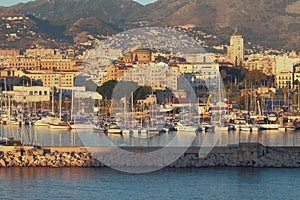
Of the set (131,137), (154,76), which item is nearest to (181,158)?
(131,137)

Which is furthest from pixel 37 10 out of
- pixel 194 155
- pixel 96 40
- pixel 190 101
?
pixel 194 155

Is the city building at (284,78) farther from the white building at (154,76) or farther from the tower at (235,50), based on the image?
the tower at (235,50)

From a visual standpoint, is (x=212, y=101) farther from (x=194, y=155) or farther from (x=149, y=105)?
(x=194, y=155)

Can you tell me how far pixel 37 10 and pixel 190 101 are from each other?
201ft

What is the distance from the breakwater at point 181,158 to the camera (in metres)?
13.3

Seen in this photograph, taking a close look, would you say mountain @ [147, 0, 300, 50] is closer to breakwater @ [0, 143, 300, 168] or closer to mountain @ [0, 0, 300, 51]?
mountain @ [0, 0, 300, 51]

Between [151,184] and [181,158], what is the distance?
52.0 inches

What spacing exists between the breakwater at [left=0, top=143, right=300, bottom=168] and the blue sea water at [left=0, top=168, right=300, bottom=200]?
A: 240mm

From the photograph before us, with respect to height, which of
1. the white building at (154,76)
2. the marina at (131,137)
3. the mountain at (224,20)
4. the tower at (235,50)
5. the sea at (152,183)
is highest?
the mountain at (224,20)

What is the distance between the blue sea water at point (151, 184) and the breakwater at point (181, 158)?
24 cm

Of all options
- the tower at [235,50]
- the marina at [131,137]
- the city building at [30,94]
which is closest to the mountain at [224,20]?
the tower at [235,50]

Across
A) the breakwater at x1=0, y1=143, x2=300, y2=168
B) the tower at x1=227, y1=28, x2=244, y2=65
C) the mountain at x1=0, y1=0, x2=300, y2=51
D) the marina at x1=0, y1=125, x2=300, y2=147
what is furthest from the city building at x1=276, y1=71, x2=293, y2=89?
the breakwater at x1=0, y1=143, x2=300, y2=168

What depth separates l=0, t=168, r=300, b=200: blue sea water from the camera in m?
11.5

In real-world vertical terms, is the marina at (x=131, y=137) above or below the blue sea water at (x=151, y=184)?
above
